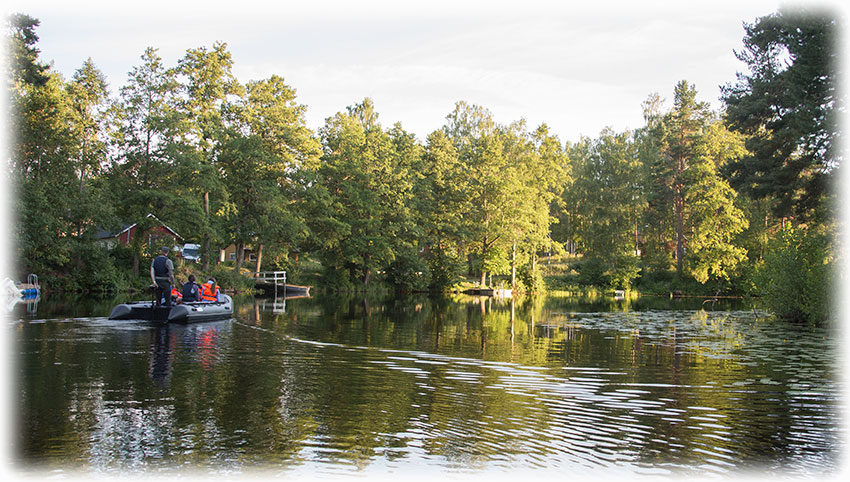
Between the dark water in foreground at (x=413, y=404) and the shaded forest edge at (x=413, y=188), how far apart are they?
29.5 ft

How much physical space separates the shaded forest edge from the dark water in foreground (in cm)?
899

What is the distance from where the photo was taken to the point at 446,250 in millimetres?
56031

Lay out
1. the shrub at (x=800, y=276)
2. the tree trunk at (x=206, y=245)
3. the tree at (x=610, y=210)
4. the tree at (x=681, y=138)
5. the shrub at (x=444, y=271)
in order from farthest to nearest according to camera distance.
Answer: the tree at (x=610, y=210), the tree at (x=681, y=138), the shrub at (x=444, y=271), the tree trunk at (x=206, y=245), the shrub at (x=800, y=276)

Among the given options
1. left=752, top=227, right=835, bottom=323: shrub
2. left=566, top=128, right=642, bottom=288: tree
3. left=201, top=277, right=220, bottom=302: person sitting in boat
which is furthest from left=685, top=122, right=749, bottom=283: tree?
left=201, top=277, right=220, bottom=302: person sitting in boat

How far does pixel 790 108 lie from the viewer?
78.2 feet

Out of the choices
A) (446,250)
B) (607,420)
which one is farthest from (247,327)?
(446,250)

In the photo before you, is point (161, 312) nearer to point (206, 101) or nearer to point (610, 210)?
point (206, 101)

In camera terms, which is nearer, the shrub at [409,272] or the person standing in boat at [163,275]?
the person standing in boat at [163,275]

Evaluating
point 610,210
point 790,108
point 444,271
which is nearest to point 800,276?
point 790,108

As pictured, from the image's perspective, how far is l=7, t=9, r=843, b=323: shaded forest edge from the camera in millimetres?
25156

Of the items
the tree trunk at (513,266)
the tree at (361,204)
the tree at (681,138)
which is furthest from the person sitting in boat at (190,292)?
the tree at (681,138)

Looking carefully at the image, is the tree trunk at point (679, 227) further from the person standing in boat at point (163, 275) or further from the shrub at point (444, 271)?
the person standing in boat at point (163, 275)

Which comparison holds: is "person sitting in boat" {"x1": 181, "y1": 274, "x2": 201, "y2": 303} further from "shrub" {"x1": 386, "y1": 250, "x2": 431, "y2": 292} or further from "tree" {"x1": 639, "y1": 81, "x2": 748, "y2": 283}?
"tree" {"x1": 639, "y1": 81, "x2": 748, "y2": 283}

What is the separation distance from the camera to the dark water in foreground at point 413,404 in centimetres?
687
